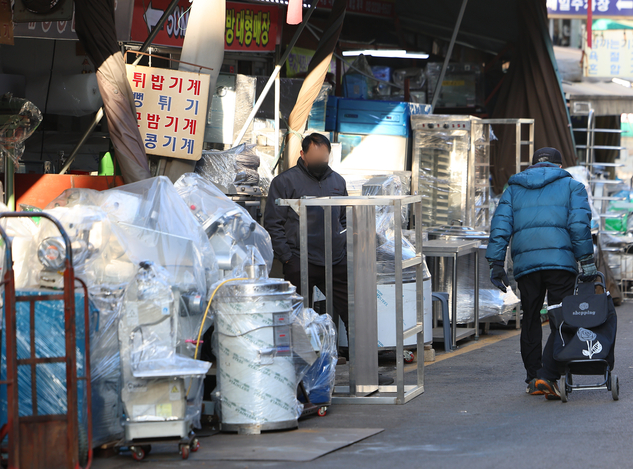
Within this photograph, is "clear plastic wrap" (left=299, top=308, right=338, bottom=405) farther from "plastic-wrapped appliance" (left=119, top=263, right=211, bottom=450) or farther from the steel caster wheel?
A: the steel caster wheel

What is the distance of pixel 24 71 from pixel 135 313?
192 inches

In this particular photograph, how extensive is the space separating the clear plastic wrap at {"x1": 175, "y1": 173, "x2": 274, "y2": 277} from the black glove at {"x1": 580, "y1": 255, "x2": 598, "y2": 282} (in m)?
2.51

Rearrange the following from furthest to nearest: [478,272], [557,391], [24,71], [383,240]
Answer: [478,272] → [24,71] → [383,240] → [557,391]

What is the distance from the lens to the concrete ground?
5.14m

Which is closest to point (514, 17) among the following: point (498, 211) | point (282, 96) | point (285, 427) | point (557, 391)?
point (282, 96)

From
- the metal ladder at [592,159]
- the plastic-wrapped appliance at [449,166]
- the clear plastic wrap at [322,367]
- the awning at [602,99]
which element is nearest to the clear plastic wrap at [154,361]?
the clear plastic wrap at [322,367]

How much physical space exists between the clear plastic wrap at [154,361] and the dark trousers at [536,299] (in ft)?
9.92

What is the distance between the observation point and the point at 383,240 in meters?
8.62

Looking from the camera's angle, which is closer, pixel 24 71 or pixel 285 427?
pixel 285 427

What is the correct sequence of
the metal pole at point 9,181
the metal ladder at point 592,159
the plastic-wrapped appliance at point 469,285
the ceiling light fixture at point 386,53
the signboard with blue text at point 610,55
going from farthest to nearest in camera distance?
the signboard with blue text at point 610,55, the ceiling light fixture at point 386,53, the metal ladder at point 592,159, the plastic-wrapped appliance at point 469,285, the metal pole at point 9,181

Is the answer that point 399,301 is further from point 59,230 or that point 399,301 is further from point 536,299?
point 59,230

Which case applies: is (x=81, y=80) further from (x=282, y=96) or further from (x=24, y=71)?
(x=282, y=96)

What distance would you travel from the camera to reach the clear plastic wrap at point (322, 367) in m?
6.56

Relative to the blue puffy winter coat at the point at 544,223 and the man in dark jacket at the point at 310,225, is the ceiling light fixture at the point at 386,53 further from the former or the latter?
the blue puffy winter coat at the point at 544,223
